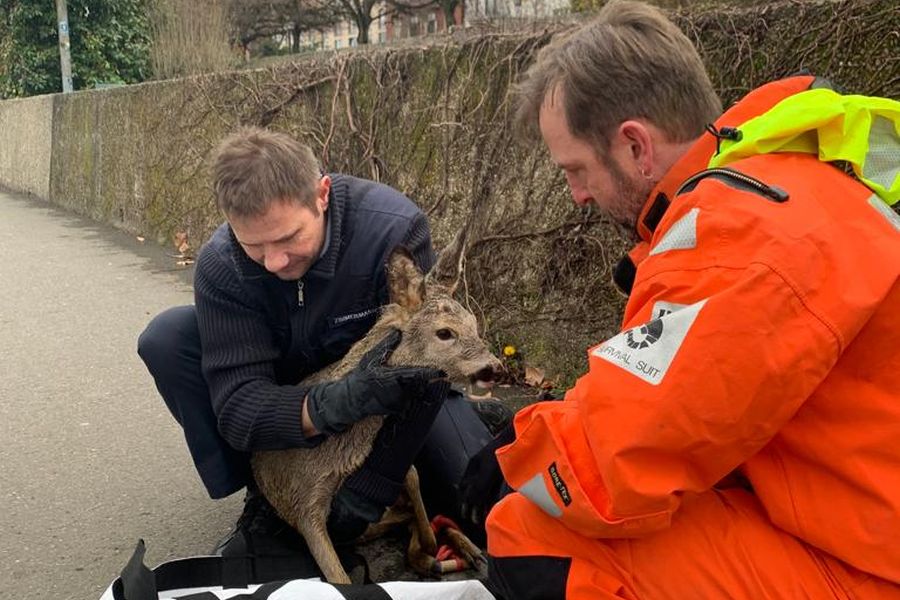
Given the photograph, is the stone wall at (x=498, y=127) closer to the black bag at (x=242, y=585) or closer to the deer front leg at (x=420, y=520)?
the deer front leg at (x=420, y=520)

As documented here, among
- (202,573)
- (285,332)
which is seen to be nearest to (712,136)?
(285,332)

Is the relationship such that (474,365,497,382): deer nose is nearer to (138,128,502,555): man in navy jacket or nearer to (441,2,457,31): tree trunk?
(138,128,502,555): man in navy jacket

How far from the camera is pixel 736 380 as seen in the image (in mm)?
1882

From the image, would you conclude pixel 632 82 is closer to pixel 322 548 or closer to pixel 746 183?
pixel 746 183

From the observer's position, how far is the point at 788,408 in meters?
1.91

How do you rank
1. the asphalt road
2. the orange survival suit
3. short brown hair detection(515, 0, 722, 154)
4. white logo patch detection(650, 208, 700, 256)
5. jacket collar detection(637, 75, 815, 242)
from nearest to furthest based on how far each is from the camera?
the orange survival suit < white logo patch detection(650, 208, 700, 256) < jacket collar detection(637, 75, 815, 242) < short brown hair detection(515, 0, 722, 154) < the asphalt road

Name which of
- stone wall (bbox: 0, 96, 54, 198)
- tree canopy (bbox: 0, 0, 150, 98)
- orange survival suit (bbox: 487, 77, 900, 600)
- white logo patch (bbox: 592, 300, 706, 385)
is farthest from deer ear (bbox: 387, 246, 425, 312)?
tree canopy (bbox: 0, 0, 150, 98)

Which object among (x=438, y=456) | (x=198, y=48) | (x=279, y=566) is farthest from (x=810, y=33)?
(x=198, y=48)

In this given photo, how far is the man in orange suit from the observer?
6.11ft

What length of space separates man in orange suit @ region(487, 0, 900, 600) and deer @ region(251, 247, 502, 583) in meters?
1.02

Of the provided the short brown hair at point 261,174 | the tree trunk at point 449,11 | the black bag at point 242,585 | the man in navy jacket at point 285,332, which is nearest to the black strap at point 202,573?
the black bag at point 242,585

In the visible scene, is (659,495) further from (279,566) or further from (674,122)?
(279,566)

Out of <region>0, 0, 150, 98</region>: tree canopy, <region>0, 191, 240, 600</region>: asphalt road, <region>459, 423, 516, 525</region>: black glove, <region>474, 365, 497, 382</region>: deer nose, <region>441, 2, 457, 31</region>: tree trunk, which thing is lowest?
<region>0, 191, 240, 600</region>: asphalt road

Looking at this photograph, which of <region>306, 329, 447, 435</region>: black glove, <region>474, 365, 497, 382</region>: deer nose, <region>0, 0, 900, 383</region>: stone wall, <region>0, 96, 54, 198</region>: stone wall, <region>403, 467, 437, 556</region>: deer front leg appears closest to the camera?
<region>306, 329, 447, 435</region>: black glove
